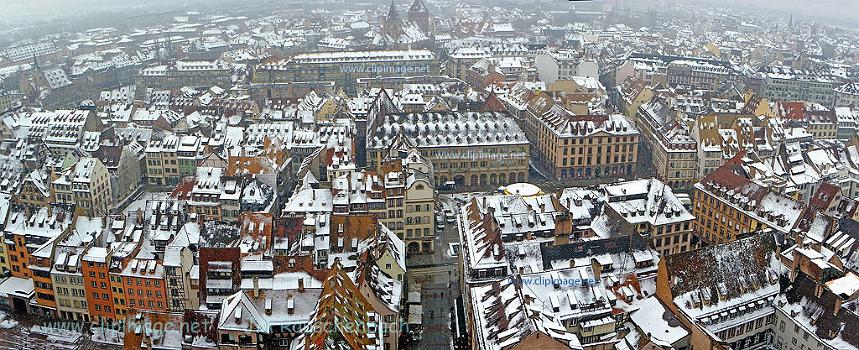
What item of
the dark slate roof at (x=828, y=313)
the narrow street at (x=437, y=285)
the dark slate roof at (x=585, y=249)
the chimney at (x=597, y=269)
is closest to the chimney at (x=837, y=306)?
the dark slate roof at (x=828, y=313)

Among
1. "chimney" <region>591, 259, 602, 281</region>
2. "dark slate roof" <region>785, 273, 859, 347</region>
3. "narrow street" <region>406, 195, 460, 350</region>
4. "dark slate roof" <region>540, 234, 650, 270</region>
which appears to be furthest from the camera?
"narrow street" <region>406, 195, 460, 350</region>

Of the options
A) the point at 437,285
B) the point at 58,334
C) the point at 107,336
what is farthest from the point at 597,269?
the point at 58,334

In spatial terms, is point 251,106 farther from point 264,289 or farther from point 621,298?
point 621,298

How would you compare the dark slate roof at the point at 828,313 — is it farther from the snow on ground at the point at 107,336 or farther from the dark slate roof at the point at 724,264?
the snow on ground at the point at 107,336

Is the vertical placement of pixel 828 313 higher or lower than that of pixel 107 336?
higher

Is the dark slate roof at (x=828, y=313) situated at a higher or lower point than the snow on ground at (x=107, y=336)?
higher

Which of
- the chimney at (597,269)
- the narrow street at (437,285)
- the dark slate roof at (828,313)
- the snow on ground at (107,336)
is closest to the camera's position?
the dark slate roof at (828,313)

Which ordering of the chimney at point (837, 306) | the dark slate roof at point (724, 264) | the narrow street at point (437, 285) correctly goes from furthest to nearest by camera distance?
the narrow street at point (437, 285)
the dark slate roof at point (724, 264)
the chimney at point (837, 306)

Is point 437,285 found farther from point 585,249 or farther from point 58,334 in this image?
point 58,334

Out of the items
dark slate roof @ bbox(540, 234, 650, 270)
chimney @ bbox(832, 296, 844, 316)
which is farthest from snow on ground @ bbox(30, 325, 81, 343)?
chimney @ bbox(832, 296, 844, 316)

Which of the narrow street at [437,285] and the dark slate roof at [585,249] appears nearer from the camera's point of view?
the dark slate roof at [585,249]

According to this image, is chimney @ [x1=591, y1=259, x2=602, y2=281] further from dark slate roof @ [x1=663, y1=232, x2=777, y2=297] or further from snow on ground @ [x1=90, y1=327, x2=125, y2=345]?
snow on ground @ [x1=90, y1=327, x2=125, y2=345]
